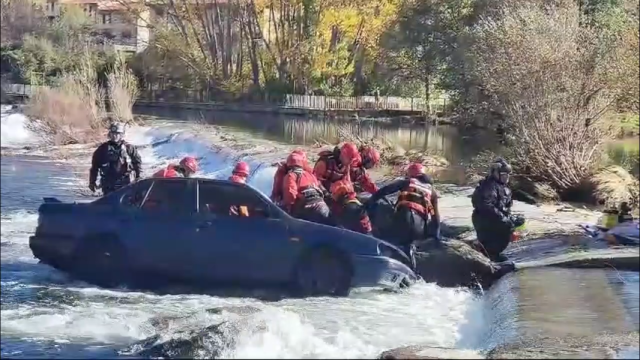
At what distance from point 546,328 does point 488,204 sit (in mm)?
2710

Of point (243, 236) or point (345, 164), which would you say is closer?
point (243, 236)

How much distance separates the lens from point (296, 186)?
26.5 feet

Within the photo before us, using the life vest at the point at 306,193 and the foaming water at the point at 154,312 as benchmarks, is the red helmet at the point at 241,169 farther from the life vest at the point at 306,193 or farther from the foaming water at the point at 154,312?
the life vest at the point at 306,193

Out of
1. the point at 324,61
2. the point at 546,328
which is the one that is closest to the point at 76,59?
the point at 324,61

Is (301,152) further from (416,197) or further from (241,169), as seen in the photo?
(416,197)

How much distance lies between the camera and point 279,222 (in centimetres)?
733

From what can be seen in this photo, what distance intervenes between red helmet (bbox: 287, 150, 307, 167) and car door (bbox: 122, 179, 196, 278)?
1.15 meters

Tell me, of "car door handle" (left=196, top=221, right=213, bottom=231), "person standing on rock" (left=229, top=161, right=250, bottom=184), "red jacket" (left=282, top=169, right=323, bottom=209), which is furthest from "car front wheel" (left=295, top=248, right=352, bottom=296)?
"person standing on rock" (left=229, top=161, right=250, bottom=184)

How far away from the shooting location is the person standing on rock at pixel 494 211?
30.1ft

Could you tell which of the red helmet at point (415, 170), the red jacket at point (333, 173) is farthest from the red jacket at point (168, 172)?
the red helmet at point (415, 170)

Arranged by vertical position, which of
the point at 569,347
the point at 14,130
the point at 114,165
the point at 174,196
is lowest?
the point at 569,347

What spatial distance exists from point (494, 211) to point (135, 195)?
3698mm

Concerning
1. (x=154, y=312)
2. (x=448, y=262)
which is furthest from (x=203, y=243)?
(x=448, y=262)

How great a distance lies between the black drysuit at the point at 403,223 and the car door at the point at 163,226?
1757 mm
